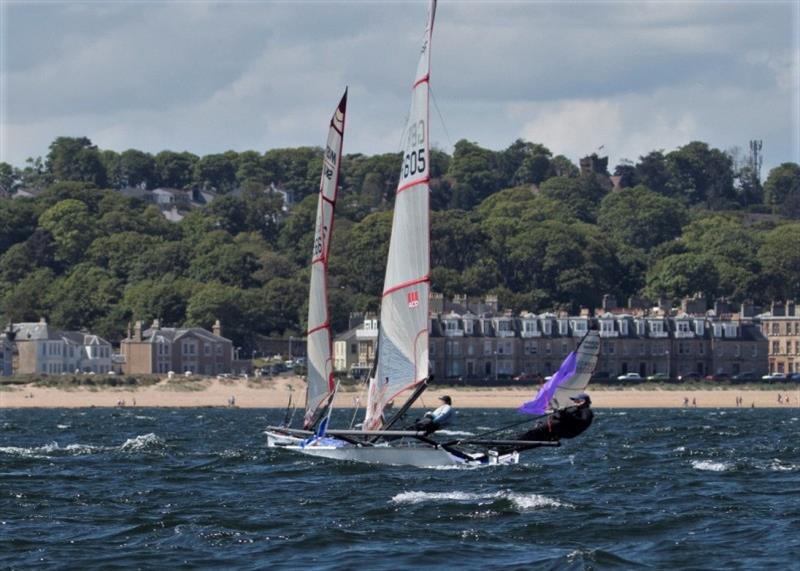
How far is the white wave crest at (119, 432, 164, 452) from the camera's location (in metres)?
60.8

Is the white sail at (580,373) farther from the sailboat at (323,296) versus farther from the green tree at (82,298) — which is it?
the green tree at (82,298)

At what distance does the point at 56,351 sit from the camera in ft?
484

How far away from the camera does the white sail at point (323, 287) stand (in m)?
55.0

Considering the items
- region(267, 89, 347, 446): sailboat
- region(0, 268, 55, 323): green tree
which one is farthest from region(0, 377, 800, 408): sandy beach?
region(267, 89, 347, 446): sailboat

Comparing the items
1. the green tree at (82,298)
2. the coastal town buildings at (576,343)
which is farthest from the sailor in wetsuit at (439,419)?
the green tree at (82,298)

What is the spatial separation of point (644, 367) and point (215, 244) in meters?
55.2

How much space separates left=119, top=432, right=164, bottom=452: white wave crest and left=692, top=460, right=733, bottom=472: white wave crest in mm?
17301

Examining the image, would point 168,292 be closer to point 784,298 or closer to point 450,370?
point 450,370

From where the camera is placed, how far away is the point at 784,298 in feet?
634

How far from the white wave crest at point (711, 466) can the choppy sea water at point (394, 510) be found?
2.0 inches

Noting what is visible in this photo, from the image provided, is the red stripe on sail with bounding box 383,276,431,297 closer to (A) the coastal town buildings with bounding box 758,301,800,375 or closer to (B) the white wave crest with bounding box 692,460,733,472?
(B) the white wave crest with bounding box 692,460,733,472

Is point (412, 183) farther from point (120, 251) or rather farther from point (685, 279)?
point (120, 251)

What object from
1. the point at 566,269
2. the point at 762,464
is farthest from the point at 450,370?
the point at 762,464

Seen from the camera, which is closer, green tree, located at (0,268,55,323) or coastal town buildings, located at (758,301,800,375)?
coastal town buildings, located at (758,301,800,375)
